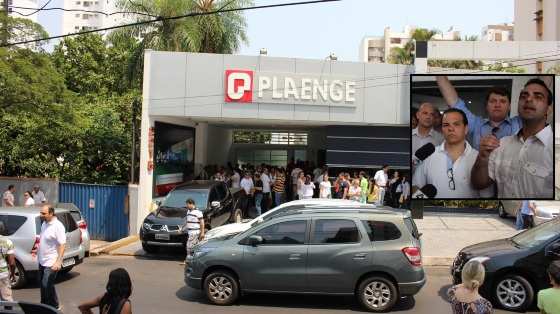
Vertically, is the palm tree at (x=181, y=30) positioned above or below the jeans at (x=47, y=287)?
above

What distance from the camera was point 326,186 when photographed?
18406mm

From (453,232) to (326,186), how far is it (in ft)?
13.4

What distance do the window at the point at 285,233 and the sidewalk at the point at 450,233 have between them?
5.18 metres

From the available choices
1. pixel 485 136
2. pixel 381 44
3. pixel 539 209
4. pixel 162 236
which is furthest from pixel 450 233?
pixel 381 44

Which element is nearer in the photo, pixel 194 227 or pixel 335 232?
pixel 335 232

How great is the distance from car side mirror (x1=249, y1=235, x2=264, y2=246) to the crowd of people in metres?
9.16

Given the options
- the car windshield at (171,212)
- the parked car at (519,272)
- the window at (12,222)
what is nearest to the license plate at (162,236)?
the car windshield at (171,212)

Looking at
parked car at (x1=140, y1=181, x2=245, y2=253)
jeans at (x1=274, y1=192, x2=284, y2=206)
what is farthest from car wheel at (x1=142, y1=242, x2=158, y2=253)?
jeans at (x1=274, y1=192, x2=284, y2=206)

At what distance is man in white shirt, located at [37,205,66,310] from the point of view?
8359mm

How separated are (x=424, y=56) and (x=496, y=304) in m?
11.8

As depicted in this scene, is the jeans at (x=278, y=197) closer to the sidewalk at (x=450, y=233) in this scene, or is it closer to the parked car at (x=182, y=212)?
the parked car at (x=182, y=212)

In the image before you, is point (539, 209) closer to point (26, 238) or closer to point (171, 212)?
point (171, 212)

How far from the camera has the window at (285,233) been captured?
9.38 meters

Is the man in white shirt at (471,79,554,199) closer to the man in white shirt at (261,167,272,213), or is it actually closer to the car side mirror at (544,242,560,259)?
Result: the man in white shirt at (261,167,272,213)
